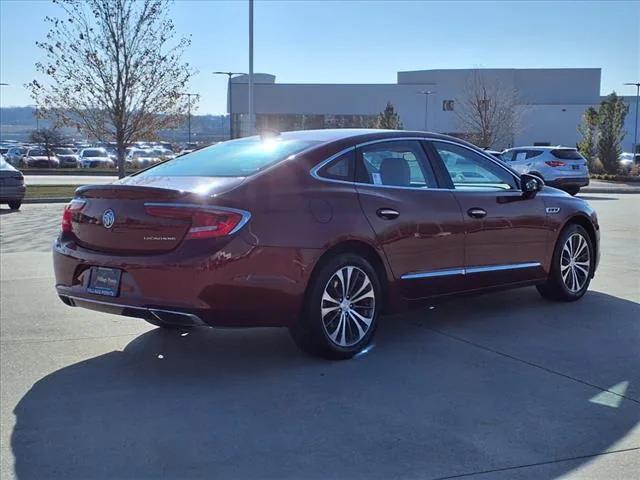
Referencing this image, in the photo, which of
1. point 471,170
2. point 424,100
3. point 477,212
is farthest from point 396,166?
point 424,100

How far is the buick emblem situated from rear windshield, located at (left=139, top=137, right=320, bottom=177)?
0.65 meters

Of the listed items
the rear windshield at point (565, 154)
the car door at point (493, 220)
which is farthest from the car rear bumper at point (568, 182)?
the car door at point (493, 220)

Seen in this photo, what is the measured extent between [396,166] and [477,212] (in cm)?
87

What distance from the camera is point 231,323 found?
455cm

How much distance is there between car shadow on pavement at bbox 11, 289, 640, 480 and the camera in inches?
139

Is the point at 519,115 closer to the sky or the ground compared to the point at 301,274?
closer to the sky

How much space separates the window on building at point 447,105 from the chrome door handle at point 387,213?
66906mm

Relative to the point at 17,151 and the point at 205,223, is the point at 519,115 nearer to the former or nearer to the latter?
the point at 17,151

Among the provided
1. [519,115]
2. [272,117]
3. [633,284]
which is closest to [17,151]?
[272,117]

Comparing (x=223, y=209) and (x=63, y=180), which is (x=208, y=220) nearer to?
(x=223, y=209)

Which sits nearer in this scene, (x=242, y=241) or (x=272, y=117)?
(x=242, y=241)

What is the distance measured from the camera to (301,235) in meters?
4.68

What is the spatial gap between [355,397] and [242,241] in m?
1.19

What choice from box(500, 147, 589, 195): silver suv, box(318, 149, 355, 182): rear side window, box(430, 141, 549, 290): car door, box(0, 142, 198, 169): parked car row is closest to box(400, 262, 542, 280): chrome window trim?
box(430, 141, 549, 290): car door
